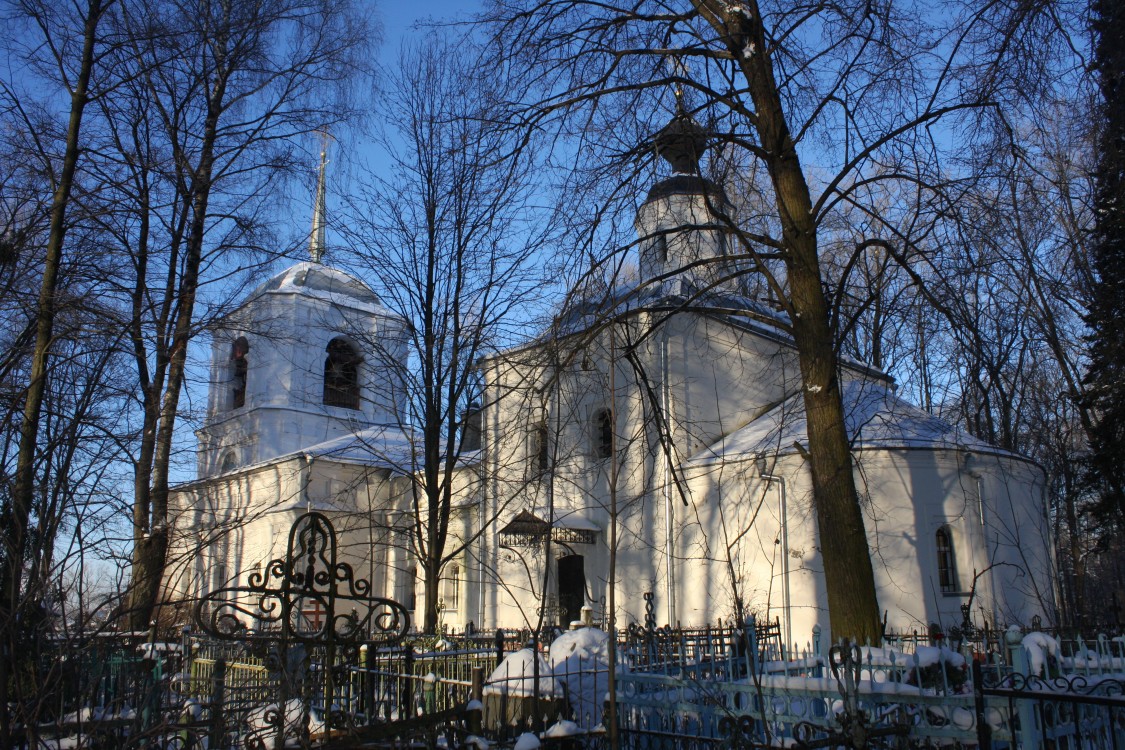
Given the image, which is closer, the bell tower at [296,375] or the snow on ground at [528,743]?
the snow on ground at [528,743]

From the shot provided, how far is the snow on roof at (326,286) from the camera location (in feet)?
89.7

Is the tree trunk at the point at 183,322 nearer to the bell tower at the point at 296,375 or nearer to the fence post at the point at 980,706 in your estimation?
the fence post at the point at 980,706

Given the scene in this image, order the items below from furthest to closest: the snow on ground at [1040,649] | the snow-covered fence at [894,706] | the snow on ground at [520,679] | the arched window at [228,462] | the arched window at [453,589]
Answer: the arched window at [228,462] → the arched window at [453,589] → the snow on ground at [1040,649] → the snow on ground at [520,679] → the snow-covered fence at [894,706]

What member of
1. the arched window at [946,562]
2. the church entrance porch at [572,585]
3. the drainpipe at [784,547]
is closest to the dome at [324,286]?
the church entrance porch at [572,585]

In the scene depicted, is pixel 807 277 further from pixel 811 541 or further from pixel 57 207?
pixel 811 541

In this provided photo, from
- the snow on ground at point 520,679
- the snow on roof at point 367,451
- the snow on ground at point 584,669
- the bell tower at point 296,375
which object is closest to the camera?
the snow on ground at point 520,679

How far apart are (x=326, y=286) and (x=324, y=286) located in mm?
70

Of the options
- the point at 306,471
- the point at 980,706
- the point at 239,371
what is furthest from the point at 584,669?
the point at 239,371

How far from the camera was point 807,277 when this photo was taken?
844 centimetres

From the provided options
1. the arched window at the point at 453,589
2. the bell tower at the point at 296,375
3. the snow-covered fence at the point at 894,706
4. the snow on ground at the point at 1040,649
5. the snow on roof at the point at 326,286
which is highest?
the snow on roof at the point at 326,286

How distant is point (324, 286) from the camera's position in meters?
28.0

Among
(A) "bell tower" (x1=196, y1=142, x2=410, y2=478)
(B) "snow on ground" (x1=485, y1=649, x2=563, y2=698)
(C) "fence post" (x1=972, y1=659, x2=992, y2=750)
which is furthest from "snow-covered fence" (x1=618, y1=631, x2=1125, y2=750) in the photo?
(A) "bell tower" (x1=196, y1=142, x2=410, y2=478)

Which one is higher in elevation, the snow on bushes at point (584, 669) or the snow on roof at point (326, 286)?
the snow on roof at point (326, 286)

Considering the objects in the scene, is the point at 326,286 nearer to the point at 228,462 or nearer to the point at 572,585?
the point at 228,462
